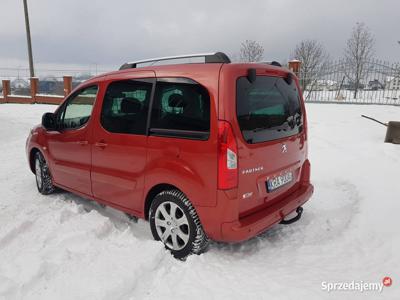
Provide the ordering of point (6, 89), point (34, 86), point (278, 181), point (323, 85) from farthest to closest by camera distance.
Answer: point (6, 89) < point (34, 86) < point (323, 85) < point (278, 181)

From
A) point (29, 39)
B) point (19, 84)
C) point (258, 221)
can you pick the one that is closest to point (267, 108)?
point (258, 221)

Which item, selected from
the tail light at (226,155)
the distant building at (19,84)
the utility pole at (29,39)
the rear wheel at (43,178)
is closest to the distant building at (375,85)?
the tail light at (226,155)

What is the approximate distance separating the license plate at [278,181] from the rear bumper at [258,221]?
0.60 feet

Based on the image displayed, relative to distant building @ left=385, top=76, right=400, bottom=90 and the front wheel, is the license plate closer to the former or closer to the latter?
the front wheel

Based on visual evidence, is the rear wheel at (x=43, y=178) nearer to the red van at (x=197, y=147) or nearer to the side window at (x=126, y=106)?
the red van at (x=197, y=147)

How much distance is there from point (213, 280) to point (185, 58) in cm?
210

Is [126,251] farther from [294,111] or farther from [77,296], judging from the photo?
[294,111]

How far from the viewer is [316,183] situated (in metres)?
4.96

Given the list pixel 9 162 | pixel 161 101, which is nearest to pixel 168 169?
pixel 161 101

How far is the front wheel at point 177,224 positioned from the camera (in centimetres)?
284

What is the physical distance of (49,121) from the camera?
4297 millimetres
